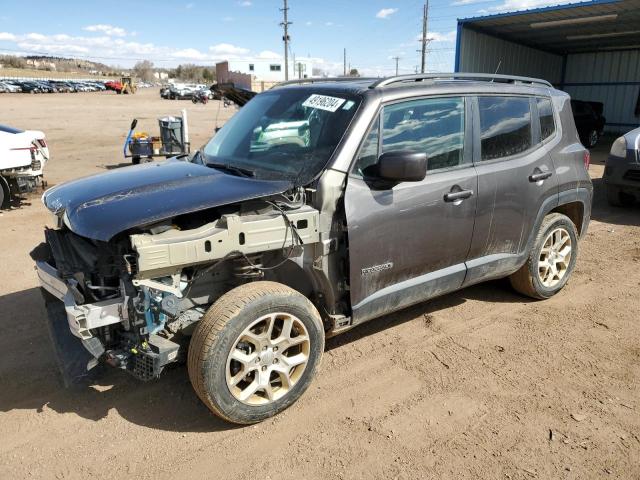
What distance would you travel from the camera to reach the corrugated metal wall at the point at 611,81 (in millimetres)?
24000

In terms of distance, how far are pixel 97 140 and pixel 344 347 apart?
17222 millimetres

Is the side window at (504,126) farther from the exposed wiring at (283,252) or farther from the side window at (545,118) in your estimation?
the exposed wiring at (283,252)

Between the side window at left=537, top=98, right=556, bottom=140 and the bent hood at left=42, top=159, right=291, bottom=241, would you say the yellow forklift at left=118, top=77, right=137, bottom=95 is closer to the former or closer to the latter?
the bent hood at left=42, top=159, right=291, bottom=241

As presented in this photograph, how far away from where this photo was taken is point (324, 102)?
12.0ft

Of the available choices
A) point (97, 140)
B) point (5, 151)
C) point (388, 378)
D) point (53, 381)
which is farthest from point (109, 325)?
point (97, 140)

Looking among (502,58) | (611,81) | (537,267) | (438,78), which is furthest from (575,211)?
(611,81)

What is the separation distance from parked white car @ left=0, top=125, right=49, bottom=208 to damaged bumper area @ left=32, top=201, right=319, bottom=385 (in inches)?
234

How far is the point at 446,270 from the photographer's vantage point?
3898 mm

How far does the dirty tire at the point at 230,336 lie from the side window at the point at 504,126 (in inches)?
79.3

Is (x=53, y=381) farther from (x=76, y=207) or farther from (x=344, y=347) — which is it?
(x=344, y=347)

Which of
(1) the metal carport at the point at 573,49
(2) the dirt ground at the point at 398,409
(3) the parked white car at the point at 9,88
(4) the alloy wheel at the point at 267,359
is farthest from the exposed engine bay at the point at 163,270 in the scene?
(3) the parked white car at the point at 9,88

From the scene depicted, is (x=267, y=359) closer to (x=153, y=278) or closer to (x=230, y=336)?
(x=230, y=336)

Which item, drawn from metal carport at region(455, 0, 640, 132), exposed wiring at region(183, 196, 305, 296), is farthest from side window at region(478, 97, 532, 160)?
metal carport at region(455, 0, 640, 132)

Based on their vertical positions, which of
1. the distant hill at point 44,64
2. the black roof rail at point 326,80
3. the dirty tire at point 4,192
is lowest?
the dirty tire at point 4,192
